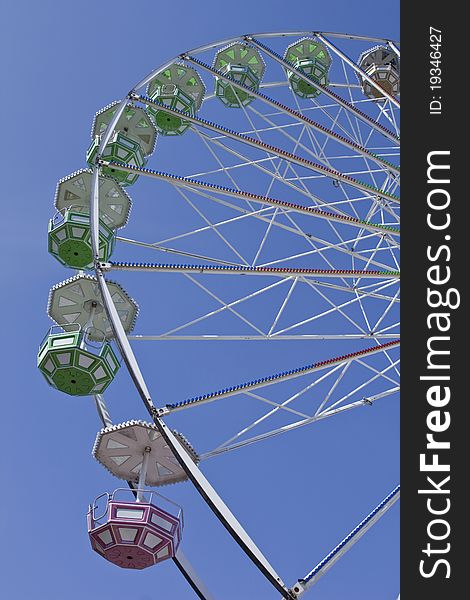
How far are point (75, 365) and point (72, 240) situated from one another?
3.82 metres

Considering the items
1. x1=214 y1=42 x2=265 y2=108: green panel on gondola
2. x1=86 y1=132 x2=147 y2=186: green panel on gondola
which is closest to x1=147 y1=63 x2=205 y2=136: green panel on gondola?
x1=214 y1=42 x2=265 y2=108: green panel on gondola

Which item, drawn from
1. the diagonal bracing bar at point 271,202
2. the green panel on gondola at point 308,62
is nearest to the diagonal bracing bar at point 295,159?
the diagonal bracing bar at point 271,202

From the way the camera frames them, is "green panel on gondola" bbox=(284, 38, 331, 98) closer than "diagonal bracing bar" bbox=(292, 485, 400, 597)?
No

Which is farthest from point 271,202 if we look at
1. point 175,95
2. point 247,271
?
point 175,95

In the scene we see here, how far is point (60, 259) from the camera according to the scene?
55.3ft

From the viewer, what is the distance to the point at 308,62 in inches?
872

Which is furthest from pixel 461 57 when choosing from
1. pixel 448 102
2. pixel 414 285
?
pixel 414 285

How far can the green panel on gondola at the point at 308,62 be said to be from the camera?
22.0m

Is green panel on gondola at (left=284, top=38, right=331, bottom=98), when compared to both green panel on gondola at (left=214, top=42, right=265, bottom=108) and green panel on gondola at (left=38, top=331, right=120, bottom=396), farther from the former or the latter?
green panel on gondola at (left=38, top=331, right=120, bottom=396)

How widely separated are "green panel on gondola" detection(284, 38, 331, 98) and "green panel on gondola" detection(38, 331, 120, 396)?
1130 centimetres

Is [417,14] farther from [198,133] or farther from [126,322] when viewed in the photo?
[126,322]

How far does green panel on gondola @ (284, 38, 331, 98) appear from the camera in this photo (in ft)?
72.3

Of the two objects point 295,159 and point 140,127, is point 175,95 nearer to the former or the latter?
point 140,127

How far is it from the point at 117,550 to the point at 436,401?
19.1ft
